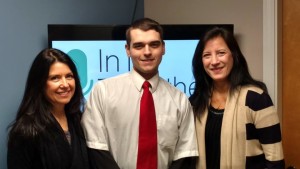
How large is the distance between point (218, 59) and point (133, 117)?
20.1 inches

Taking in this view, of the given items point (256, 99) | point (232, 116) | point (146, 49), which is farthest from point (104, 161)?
point (256, 99)

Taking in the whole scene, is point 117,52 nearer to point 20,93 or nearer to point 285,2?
point 20,93

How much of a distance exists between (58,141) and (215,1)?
5.07ft

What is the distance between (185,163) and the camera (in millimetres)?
1880

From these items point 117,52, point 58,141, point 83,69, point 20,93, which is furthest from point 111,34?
point 58,141

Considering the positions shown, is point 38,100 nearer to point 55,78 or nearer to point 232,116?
point 55,78

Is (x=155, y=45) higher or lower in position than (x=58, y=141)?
higher

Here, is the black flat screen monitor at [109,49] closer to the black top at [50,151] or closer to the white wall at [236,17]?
the white wall at [236,17]

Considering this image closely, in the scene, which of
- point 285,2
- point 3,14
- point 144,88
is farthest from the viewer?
point 285,2

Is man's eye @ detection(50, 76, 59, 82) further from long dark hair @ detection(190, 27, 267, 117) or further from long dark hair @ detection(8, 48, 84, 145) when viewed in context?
long dark hair @ detection(190, 27, 267, 117)

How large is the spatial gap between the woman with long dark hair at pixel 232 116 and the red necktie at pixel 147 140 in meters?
0.28

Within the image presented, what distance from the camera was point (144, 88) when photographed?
5.91 feet

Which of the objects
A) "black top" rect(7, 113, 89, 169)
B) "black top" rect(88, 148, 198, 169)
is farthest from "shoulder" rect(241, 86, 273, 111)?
"black top" rect(7, 113, 89, 169)

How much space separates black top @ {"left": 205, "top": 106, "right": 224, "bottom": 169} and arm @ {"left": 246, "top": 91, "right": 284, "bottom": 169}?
7.2 inches
